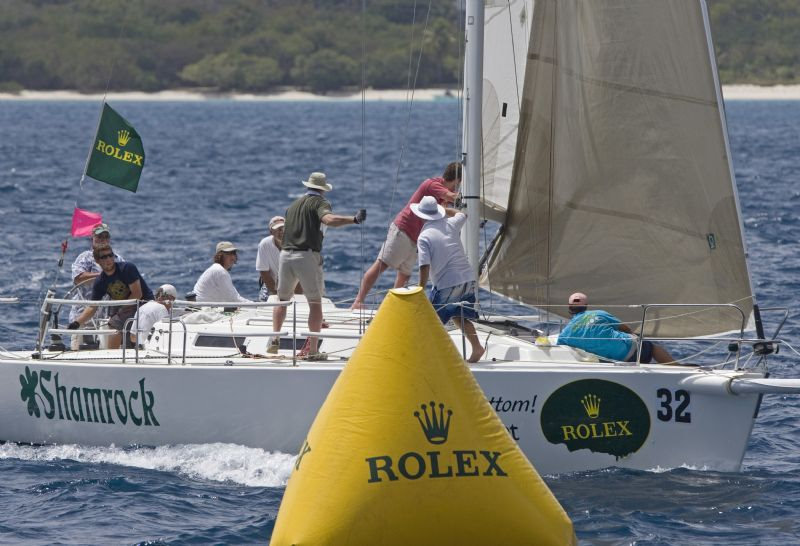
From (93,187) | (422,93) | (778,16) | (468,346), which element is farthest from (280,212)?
(778,16)

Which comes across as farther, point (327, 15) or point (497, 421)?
point (327, 15)

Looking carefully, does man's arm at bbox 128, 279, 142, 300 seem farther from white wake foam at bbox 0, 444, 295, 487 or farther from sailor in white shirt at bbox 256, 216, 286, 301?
white wake foam at bbox 0, 444, 295, 487

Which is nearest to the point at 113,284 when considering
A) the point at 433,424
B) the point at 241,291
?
the point at 433,424

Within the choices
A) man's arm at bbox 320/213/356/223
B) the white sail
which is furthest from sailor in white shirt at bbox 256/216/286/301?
man's arm at bbox 320/213/356/223

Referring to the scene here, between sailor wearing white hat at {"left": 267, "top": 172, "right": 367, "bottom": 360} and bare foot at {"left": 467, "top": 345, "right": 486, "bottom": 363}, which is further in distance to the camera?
sailor wearing white hat at {"left": 267, "top": 172, "right": 367, "bottom": 360}

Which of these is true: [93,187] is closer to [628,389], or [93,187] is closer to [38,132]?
[628,389]

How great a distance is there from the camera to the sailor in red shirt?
42.7 feet

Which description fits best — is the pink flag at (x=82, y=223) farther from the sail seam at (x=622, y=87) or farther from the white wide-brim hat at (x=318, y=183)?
the sail seam at (x=622, y=87)

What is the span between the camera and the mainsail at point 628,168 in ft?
40.5

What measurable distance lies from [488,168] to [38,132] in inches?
2523

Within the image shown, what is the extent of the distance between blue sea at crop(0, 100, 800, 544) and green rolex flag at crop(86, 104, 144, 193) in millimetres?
594

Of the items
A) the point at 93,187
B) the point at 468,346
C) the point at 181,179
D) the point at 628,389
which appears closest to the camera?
the point at 628,389

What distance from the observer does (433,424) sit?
338 inches

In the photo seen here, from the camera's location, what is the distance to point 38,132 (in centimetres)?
7469
